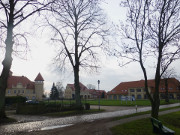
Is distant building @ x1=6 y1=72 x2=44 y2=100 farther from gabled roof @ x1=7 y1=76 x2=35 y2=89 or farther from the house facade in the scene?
the house facade

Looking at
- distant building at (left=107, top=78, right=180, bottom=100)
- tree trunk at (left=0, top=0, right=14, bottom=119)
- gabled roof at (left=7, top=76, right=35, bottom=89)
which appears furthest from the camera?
distant building at (left=107, top=78, right=180, bottom=100)

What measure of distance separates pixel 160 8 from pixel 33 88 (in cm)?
5735

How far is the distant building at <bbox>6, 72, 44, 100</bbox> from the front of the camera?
59062mm

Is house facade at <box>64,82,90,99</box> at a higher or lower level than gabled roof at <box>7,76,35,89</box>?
lower

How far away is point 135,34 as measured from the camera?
11.6 meters

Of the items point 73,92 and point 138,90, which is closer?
point 138,90

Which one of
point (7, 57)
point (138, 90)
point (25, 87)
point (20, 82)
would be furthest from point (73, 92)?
point (7, 57)

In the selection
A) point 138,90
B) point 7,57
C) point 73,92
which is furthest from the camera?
point 73,92

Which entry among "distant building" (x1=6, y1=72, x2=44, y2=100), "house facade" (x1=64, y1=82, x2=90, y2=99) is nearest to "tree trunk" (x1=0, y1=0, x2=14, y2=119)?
"distant building" (x1=6, y1=72, x2=44, y2=100)

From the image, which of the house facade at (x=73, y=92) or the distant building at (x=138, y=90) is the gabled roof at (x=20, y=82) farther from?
the house facade at (x=73, y=92)

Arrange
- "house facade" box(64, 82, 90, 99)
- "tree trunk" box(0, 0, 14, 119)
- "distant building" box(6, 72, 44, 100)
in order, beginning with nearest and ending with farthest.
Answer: "tree trunk" box(0, 0, 14, 119) → "distant building" box(6, 72, 44, 100) → "house facade" box(64, 82, 90, 99)

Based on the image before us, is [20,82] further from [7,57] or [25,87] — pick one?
[7,57]

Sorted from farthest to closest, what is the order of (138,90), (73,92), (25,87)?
(73,92) → (138,90) → (25,87)

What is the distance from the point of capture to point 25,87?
6006 centimetres
